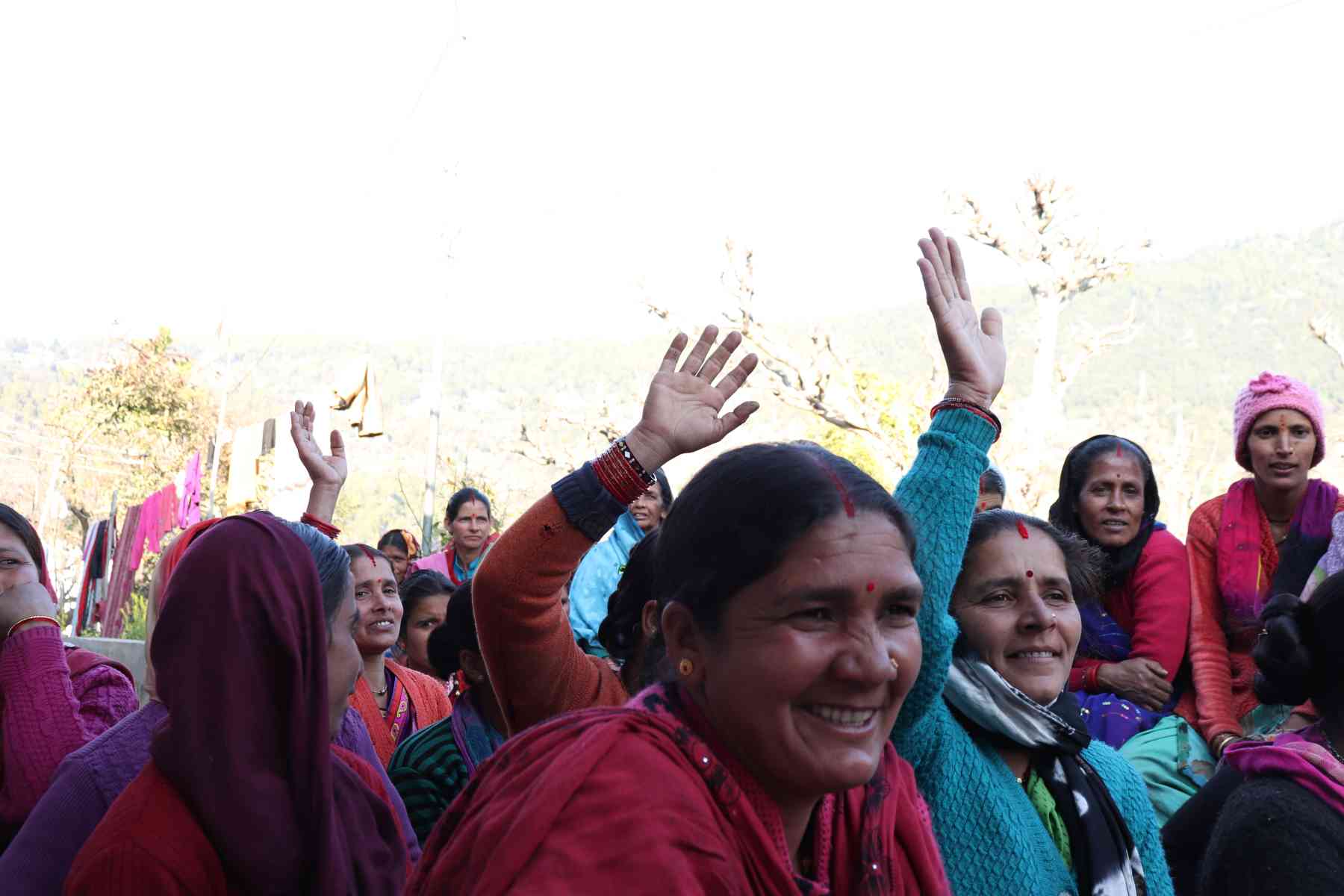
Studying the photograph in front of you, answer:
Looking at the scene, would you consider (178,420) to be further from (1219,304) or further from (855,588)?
(1219,304)

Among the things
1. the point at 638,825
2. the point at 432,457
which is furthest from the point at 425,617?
the point at 432,457

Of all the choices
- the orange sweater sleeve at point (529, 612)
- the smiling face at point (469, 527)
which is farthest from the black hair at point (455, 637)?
the smiling face at point (469, 527)

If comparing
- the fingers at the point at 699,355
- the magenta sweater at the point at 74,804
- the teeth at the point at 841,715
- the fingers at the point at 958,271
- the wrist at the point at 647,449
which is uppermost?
the fingers at the point at 958,271

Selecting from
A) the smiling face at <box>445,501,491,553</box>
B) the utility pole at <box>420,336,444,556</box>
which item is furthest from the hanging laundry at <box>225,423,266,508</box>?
the smiling face at <box>445,501,491,553</box>

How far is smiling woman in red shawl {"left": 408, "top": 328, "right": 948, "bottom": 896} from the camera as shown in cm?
147

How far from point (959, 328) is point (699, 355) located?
1.67 ft

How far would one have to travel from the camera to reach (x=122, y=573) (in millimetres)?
22344

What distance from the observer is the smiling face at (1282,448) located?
442cm

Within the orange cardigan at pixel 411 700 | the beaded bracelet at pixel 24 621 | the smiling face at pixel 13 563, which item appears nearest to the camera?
the beaded bracelet at pixel 24 621

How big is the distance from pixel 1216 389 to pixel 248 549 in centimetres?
8776

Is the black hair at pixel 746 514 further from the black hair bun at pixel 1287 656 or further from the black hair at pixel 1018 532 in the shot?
the black hair bun at pixel 1287 656

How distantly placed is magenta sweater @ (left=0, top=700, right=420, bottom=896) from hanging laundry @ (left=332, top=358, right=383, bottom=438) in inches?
495

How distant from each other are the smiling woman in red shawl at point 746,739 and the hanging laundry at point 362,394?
13.5 m

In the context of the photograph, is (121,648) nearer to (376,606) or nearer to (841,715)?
(376,606)
